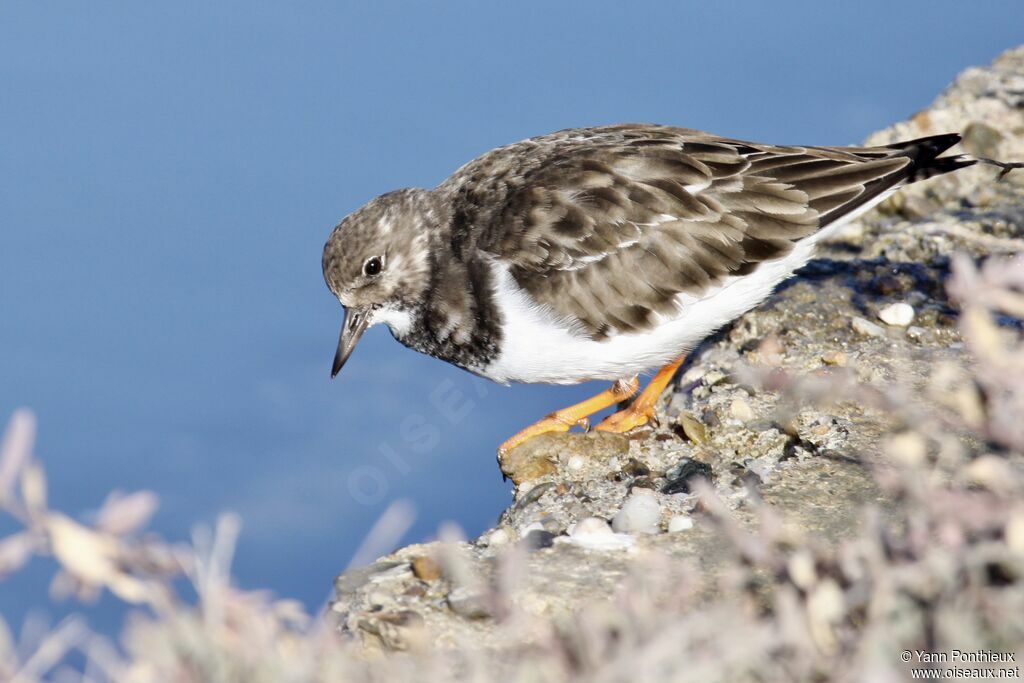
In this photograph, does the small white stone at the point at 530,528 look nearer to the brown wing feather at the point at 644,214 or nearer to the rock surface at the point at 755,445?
the rock surface at the point at 755,445

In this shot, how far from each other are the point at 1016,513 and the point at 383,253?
4.41 meters

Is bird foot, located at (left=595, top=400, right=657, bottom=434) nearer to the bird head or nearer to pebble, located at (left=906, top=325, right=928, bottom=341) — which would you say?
the bird head

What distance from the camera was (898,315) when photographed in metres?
6.86

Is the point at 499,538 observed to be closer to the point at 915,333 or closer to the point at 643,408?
the point at 643,408

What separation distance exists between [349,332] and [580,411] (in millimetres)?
1474

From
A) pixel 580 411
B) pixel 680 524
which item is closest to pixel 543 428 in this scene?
pixel 580 411

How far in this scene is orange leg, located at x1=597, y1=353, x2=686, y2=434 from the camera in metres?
6.75

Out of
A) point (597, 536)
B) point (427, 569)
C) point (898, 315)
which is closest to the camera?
point (427, 569)

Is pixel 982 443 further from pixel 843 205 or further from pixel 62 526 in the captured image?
pixel 62 526

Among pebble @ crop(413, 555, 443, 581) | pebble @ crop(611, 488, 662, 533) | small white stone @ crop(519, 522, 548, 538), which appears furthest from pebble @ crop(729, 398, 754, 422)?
pebble @ crop(413, 555, 443, 581)

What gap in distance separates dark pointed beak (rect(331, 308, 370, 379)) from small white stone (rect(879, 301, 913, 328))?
3.07 metres

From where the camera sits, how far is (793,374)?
645cm

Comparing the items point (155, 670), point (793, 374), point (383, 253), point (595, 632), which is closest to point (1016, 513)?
point (595, 632)

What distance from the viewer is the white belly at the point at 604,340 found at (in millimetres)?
6285
